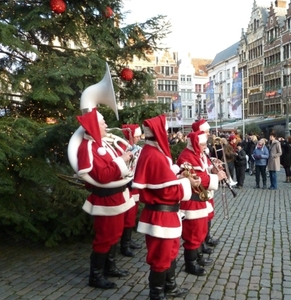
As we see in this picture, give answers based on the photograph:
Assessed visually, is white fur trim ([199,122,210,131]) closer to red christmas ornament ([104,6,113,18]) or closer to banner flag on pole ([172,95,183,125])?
red christmas ornament ([104,6,113,18])

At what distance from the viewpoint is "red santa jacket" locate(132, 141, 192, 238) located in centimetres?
417

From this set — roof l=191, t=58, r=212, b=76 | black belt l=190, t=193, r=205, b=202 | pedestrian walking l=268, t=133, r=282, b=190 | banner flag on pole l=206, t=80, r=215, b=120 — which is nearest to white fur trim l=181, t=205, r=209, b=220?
black belt l=190, t=193, r=205, b=202

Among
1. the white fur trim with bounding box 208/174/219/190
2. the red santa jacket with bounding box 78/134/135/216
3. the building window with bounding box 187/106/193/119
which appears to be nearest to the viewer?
the red santa jacket with bounding box 78/134/135/216

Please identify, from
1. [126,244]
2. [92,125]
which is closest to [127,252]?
[126,244]

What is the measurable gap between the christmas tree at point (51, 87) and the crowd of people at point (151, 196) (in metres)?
0.96

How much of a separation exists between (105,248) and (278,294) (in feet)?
6.34

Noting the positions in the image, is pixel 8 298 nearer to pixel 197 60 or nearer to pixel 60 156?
pixel 60 156

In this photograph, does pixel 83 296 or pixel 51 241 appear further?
pixel 51 241

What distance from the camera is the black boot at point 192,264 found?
5293mm

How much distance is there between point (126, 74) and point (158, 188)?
3.70 metres

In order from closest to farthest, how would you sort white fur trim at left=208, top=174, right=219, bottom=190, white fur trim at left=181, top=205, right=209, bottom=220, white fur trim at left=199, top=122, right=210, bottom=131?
white fur trim at left=181, top=205, right=209, bottom=220, white fur trim at left=208, top=174, right=219, bottom=190, white fur trim at left=199, top=122, right=210, bottom=131

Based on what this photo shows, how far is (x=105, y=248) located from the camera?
4.84 m

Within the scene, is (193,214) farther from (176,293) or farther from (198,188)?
(176,293)

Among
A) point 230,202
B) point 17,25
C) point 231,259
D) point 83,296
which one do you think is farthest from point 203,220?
point 230,202
